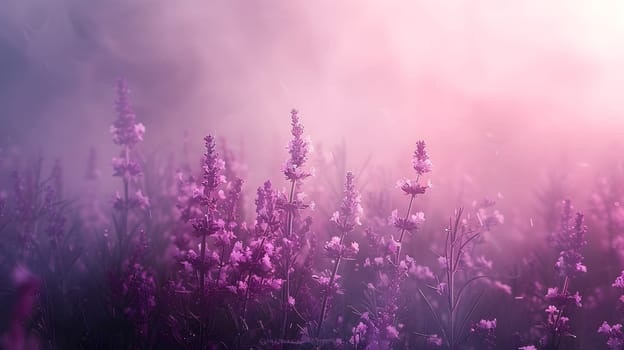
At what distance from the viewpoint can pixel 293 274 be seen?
9.96 ft

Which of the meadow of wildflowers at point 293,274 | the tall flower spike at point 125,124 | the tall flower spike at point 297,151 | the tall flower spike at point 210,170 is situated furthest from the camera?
the tall flower spike at point 125,124

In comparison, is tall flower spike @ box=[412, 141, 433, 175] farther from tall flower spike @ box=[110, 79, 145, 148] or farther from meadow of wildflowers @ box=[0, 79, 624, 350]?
tall flower spike @ box=[110, 79, 145, 148]

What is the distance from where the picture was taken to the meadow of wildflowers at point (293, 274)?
2.51 metres

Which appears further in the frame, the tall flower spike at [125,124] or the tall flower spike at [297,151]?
the tall flower spike at [125,124]

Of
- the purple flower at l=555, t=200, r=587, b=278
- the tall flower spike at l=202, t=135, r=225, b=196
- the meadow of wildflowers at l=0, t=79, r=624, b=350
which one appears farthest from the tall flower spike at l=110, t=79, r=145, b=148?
the purple flower at l=555, t=200, r=587, b=278

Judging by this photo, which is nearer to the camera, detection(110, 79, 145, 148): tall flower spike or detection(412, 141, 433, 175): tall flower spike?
detection(412, 141, 433, 175): tall flower spike

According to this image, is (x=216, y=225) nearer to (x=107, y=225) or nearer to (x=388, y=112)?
(x=107, y=225)

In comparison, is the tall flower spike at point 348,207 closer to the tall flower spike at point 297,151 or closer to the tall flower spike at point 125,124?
the tall flower spike at point 297,151

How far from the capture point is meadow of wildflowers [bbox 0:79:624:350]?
251 centimetres

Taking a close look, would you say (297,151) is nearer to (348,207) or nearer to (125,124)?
(348,207)

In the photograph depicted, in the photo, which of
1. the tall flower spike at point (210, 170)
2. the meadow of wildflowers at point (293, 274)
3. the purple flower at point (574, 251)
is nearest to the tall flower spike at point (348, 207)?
the meadow of wildflowers at point (293, 274)

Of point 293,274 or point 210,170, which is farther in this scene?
point 293,274

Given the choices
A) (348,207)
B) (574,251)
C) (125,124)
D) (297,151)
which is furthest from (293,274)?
(125,124)

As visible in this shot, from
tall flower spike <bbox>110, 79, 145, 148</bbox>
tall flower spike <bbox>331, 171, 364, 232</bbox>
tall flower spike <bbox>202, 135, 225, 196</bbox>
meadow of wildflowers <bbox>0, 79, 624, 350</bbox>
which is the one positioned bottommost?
meadow of wildflowers <bbox>0, 79, 624, 350</bbox>
